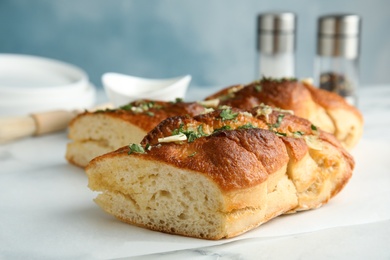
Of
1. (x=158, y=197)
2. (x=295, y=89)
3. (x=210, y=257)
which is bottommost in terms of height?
(x=210, y=257)

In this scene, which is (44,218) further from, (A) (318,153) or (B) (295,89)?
(B) (295,89)

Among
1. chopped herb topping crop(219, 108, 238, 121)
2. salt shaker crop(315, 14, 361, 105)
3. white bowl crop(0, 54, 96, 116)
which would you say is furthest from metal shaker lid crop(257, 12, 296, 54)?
chopped herb topping crop(219, 108, 238, 121)

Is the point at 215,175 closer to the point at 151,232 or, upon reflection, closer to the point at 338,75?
the point at 151,232

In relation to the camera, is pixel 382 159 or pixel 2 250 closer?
pixel 2 250

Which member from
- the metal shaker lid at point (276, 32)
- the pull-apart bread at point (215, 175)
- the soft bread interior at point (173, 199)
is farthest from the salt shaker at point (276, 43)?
the soft bread interior at point (173, 199)

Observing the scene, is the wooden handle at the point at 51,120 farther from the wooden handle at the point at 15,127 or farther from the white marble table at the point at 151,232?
the white marble table at the point at 151,232

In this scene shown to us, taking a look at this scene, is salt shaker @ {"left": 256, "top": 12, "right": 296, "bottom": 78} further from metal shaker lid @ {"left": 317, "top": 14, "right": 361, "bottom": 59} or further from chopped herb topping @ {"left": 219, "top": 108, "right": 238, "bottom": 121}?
chopped herb topping @ {"left": 219, "top": 108, "right": 238, "bottom": 121}

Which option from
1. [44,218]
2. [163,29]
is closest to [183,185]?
[44,218]
